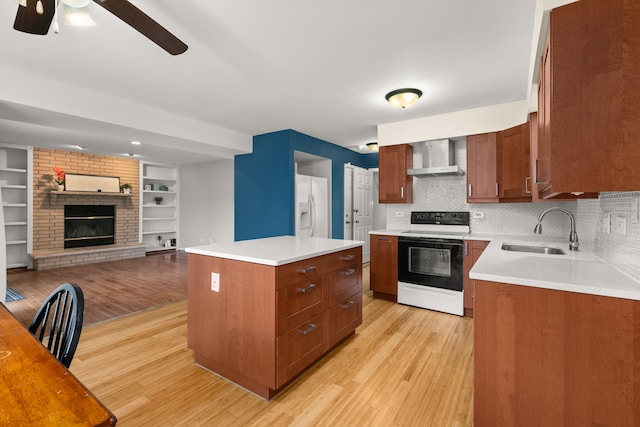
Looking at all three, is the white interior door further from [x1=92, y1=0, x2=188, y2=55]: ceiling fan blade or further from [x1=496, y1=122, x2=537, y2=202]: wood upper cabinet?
[x1=92, y1=0, x2=188, y2=55]: ceiling fan blade

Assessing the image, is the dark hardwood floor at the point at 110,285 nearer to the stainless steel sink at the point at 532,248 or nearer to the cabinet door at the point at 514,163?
the stainless steel sink at the point at 532,248

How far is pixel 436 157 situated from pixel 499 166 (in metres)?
0.75

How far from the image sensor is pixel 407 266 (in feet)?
11.9

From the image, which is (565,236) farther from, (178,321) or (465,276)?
(178,321)

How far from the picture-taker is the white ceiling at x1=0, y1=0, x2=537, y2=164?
1.95m

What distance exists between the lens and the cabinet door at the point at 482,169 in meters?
3.51

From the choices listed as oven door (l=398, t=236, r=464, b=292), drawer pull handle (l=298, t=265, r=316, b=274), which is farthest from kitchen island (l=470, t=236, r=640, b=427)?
oven door (l=398, t=236, r=464, b=292)

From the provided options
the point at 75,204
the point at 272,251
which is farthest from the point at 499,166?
the point at 75,204

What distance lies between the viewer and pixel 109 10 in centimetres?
147

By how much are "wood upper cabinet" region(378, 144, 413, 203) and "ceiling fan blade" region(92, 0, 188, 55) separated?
302 cm

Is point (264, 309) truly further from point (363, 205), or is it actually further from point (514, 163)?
point (363, 205)

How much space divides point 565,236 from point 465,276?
1.12 metres

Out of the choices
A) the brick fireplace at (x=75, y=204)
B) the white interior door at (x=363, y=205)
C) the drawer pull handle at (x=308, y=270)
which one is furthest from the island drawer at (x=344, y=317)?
the brick fireplace at (x=75, y=204)

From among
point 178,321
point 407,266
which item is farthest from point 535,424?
point 178,321
